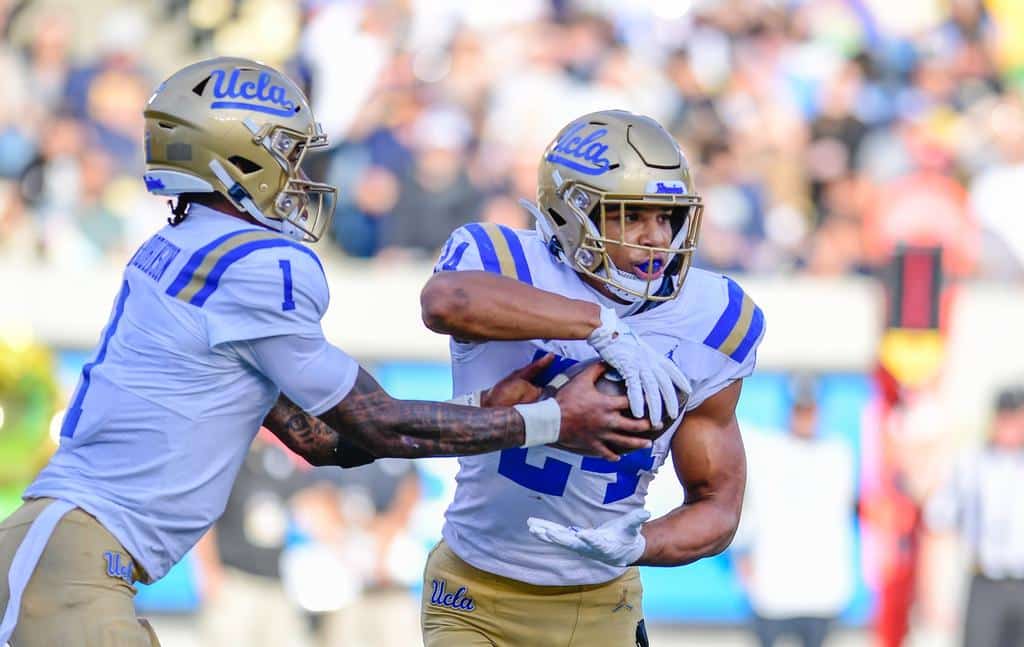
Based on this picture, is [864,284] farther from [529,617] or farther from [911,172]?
[529,617]

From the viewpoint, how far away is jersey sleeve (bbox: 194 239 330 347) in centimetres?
325

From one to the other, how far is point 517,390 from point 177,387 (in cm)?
77

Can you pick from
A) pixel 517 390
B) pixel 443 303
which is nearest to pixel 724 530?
pixel 517 390

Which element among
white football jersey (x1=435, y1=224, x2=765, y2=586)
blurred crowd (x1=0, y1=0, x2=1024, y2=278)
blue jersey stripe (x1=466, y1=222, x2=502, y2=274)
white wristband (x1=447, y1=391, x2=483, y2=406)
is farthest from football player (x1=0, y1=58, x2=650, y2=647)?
blurred crowd (x1=0, y1=0, x2=1024, y2=278)

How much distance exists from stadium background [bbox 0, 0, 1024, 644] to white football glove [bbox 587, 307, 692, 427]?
3814mm

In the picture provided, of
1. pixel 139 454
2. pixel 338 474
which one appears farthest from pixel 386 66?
pixel 139 454

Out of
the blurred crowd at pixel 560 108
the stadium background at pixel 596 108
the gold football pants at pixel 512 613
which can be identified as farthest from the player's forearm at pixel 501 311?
the blurred crowd at pixel 560 108

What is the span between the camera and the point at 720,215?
891cm

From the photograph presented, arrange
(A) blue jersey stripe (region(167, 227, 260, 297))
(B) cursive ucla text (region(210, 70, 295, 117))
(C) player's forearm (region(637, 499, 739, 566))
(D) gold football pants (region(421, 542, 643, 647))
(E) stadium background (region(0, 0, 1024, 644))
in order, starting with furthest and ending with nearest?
(E) stadium background (region(0, 0, 1024, 644)), (D) gold football pants (region(421, 542, 643, 647)), (C) player's forearm (region(637, 499, 739, 566)), (B) cursive ucla text (region(210, 70, 295, 117)), (A) blue jersey stripe (region(167, 227, 260, 297))

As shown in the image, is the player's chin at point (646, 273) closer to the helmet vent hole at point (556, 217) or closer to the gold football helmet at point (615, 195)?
the gold football helmet at point (615, 195)

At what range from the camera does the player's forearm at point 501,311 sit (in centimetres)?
348

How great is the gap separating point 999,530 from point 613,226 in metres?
4.59

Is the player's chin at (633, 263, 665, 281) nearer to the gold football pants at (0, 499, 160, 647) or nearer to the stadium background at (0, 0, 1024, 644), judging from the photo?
the gold football pants at (0, 499, 160, 647)

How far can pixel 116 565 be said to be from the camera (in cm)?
323
